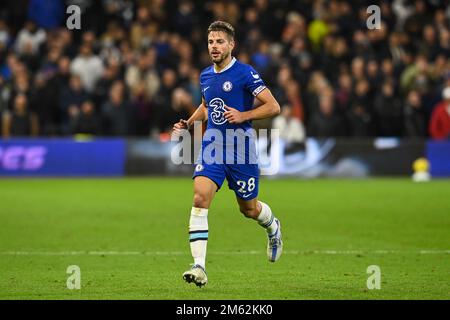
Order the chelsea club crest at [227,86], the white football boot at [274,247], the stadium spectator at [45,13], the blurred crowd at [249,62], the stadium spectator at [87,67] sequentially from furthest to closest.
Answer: the stadium spectator at [45,13], the stadium spectator at [87,67], the blurred crowd at [249,62], the white football boot at [274,247], the chelsea club crest at [227,86]

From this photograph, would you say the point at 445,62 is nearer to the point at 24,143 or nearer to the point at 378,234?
the point at 24,143

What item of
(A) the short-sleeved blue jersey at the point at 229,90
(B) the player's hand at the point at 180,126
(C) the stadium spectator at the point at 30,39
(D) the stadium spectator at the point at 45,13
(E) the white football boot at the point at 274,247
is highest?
(D) the stadium spectator at the point at 45,13

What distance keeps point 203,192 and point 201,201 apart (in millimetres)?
88

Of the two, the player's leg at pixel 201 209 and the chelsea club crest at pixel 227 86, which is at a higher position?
the chelsea club crest at pixel 227 86

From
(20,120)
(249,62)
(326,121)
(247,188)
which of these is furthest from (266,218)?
(20,120)

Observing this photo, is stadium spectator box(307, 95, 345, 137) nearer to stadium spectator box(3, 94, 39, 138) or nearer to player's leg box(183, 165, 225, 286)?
stadium spectator box(3, 94, 39, 138)

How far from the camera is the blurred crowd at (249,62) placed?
24.0 m

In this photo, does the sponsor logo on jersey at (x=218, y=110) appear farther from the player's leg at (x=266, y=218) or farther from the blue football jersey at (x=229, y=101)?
the player's leg at (x=266, y=218)

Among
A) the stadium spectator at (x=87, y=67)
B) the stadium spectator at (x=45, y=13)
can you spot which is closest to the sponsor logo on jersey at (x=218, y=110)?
the stadium spectator at (x=87, y=67)

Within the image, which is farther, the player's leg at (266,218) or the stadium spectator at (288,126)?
the stadium spectator at (288,126)

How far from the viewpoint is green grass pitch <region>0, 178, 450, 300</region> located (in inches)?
360

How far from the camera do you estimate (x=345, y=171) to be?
2327 centimetres

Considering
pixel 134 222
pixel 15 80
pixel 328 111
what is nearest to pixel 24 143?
pixel 15 80

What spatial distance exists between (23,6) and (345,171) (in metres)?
9.95
